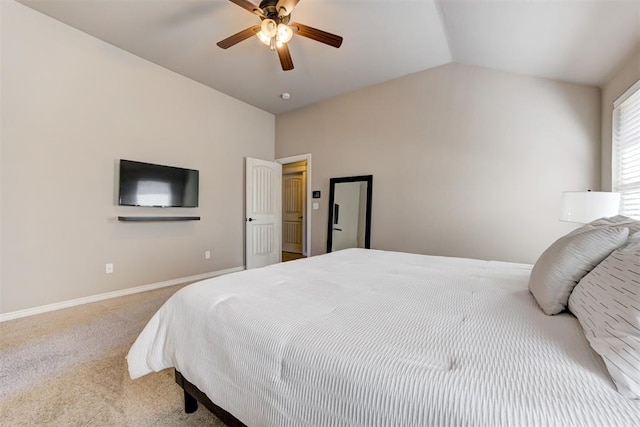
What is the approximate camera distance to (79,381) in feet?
5.16

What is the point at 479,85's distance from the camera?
3.13 metres

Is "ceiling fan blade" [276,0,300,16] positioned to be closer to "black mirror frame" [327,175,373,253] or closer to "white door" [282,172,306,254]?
"black mirror frame" [327,175,373,253]

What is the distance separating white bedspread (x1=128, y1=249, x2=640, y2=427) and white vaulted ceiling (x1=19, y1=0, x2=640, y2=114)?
2.04 meters

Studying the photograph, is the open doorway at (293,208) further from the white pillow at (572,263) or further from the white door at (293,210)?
the white pillow at (572,263)

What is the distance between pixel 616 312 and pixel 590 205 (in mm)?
1765

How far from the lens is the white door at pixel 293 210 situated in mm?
6445

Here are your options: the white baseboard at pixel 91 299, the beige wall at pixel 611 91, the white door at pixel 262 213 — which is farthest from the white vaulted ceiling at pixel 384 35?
the white baseboard at pixel 91 299

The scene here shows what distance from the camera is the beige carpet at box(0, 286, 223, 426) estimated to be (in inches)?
51.6

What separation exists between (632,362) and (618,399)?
91 mm

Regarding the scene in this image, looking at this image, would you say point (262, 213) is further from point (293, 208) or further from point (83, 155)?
point (83, 155)

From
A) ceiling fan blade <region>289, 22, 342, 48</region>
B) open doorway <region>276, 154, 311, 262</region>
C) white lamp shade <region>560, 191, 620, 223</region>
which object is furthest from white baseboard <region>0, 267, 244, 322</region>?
white lamp shade <region>560, 191, 620, 223</region>

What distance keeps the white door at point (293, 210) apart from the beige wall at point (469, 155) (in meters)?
2.25

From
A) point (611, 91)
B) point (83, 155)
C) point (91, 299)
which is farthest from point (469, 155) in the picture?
point (91, 299)

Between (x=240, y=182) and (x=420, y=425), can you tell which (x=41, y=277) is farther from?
(x=420, y=425)
